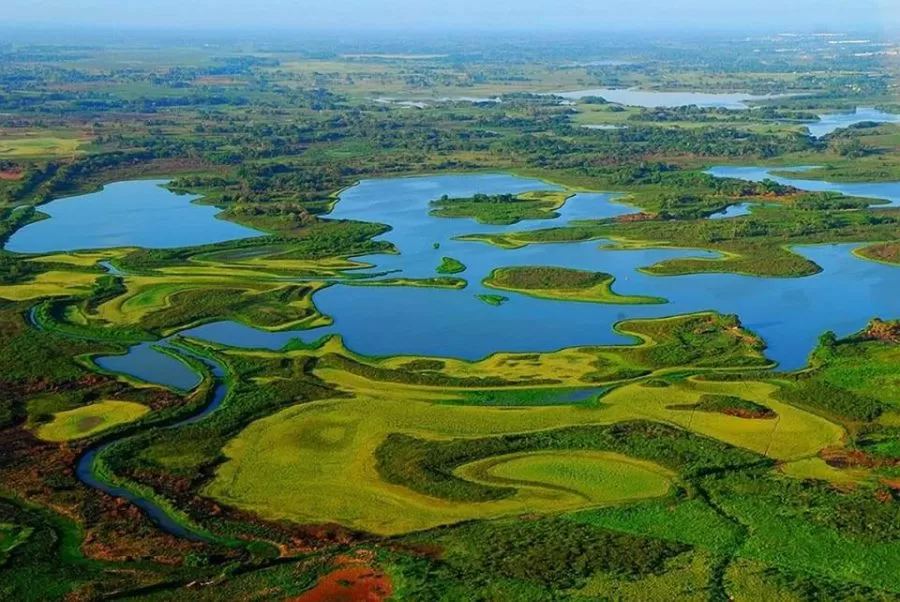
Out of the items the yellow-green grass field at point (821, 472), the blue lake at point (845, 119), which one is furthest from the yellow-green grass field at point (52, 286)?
the blue lake at point (845, 119)

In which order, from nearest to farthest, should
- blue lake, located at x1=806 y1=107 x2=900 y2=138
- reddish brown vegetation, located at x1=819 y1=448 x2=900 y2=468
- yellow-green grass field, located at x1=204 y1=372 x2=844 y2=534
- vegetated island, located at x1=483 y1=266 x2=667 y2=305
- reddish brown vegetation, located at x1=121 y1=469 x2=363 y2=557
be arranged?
reddish brown vegetation, located at x1=121 y1=469 x2=363 y2=557 → yellow-green grass field, located at x1=204 y1=372 x2=844 y2=534 → reddish brown vegetation, located at x1=819 y1=448 x2=900 y2=468 → vegetated island, located at x1=483 y1=266 x2=667 y2=305 → blue lake, located at x1=806 y1=107 x2=900 y2=138

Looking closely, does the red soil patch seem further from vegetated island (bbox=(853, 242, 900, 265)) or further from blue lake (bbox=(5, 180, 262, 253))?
vegetated island (bbox=(853, 242, 900, 265))

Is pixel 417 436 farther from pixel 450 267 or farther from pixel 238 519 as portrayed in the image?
pixel 450 267

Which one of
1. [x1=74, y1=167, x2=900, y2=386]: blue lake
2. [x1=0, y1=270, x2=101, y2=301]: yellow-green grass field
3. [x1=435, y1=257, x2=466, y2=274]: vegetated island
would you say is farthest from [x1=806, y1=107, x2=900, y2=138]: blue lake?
[x1=0, y1=270, x2=101, y2=301]: yellow-green grass field

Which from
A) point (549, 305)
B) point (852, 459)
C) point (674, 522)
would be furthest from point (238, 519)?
point (549, 305)

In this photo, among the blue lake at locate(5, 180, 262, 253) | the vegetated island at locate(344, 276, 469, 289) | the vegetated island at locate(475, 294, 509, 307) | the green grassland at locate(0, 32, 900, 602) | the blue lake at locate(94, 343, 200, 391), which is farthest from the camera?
the blue lake at locate(5, 180, 262, 253)

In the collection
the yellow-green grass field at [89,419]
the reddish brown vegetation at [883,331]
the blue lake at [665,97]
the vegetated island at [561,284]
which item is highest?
the blue lake at [665,97]

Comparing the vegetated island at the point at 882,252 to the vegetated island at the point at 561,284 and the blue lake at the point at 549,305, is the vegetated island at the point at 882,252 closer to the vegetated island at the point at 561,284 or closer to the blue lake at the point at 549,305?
the blue lake at the point at 549,305
